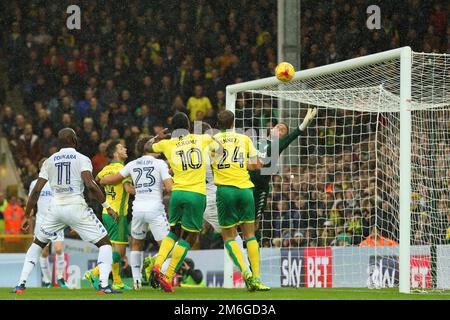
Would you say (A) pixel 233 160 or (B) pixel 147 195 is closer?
(A) pixel 233 160

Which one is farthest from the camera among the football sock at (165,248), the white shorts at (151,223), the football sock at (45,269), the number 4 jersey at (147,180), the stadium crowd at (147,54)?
the stadium crowd at (147,54)

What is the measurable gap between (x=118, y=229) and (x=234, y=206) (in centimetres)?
249

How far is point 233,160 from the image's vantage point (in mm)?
12961

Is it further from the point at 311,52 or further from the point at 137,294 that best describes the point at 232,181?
the point at 311,52

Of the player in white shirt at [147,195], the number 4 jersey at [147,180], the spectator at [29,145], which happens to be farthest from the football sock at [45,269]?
the spectator at [29,145]

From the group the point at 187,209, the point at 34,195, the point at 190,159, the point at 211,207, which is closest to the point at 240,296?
the point at 187,209

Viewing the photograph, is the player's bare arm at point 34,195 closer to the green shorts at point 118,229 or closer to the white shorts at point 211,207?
the green shorts at point 118,229

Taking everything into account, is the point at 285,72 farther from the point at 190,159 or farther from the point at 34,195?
the point at 34,195

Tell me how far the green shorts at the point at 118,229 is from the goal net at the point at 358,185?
242 centimetres

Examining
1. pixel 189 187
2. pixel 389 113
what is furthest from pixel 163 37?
pixel 189 187

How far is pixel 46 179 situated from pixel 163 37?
14.2 meters

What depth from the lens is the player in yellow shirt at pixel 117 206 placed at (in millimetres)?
14453

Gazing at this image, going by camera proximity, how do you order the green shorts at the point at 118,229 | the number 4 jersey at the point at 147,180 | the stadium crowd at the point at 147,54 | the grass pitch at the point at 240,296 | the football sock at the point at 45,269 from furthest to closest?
1. the stadium crowd at the point at 147,54
2. the football sock at the point at 45,269
3. the green shorts at the point at 118,229
4. the number 4 jersey at the point at 147,180
5. the grass pitch at the point at 240,296

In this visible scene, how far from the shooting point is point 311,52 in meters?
24.3
